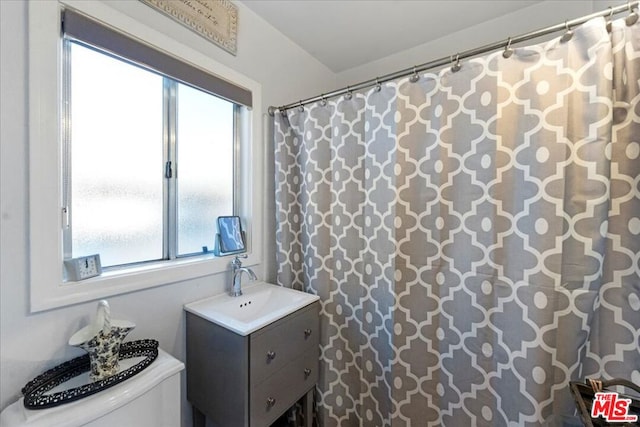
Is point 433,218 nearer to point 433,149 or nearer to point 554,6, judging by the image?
point 433,149

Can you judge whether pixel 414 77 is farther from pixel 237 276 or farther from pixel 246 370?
pixel 246 370

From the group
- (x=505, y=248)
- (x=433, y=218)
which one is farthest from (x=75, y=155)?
(x=505, y=248)

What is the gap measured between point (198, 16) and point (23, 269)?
1.30 m

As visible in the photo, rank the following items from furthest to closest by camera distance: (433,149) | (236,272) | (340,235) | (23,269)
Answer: (340,235) → (236,272) → (433,149) → (23,269)

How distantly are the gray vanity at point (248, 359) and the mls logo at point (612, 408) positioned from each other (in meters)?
1.08

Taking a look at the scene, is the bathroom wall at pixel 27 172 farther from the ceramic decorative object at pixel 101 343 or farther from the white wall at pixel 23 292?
the ceramic decorative object at pixel 101 343

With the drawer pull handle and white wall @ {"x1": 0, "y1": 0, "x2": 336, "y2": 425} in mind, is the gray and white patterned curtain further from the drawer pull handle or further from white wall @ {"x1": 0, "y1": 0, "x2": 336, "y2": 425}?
white wall @ {"x1": 0, "y1": 0, "x2": 336, "y2": 425}

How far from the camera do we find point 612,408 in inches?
28.6

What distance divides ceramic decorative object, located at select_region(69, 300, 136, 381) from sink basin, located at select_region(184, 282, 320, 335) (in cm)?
34

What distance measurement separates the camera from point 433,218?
1.19 metres

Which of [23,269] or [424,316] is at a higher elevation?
[23,269]

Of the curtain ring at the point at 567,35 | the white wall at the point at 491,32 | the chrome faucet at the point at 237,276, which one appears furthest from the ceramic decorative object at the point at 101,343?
the white wall at the point at 491,32

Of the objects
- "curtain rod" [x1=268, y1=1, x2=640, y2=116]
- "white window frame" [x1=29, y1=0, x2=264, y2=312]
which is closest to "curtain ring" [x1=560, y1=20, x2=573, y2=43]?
"curtain rod" [x1=268, y1=1, x2=640, y2=116]

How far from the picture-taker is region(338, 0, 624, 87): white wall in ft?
4.60
